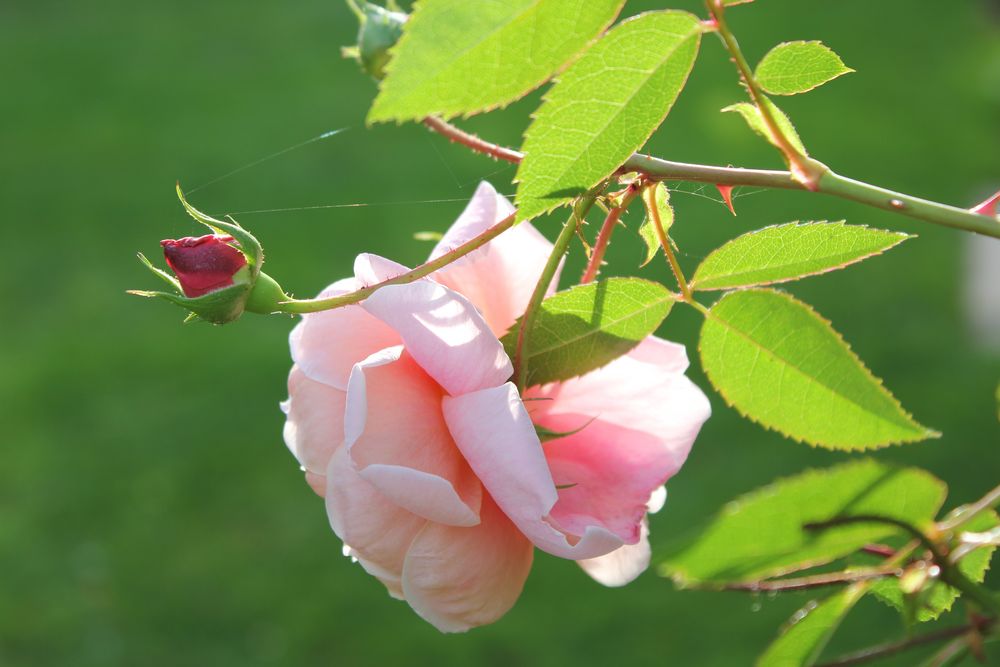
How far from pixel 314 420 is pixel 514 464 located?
0.10 meters

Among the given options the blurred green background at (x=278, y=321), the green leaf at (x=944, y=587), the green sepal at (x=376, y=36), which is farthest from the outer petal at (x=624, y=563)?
the blurred green background at (x=278, y=321)

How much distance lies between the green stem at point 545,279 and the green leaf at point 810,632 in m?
0.17

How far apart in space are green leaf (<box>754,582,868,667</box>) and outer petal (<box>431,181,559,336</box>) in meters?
0.18

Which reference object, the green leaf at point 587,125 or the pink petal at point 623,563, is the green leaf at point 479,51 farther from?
the pink petal at point 623,563

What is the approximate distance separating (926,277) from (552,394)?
232 centimetres

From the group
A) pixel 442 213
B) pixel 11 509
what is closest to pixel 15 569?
pixel 11 509

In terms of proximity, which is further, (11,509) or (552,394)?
(11,509)

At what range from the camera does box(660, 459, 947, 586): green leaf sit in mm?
489

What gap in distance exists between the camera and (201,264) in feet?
1.22

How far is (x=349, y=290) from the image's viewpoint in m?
0.40

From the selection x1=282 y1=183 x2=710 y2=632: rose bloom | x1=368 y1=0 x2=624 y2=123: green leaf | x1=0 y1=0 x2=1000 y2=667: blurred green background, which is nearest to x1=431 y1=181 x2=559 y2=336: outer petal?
x1=282 y1=183 x2=710 y2=632: rose bloom

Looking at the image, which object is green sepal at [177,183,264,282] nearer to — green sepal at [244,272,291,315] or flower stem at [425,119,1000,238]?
green sepal at [244,272,291,315]

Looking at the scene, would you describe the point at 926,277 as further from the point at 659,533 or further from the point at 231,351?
the point at 231,351

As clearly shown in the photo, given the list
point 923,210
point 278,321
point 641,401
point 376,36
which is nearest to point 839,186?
point 923,210
